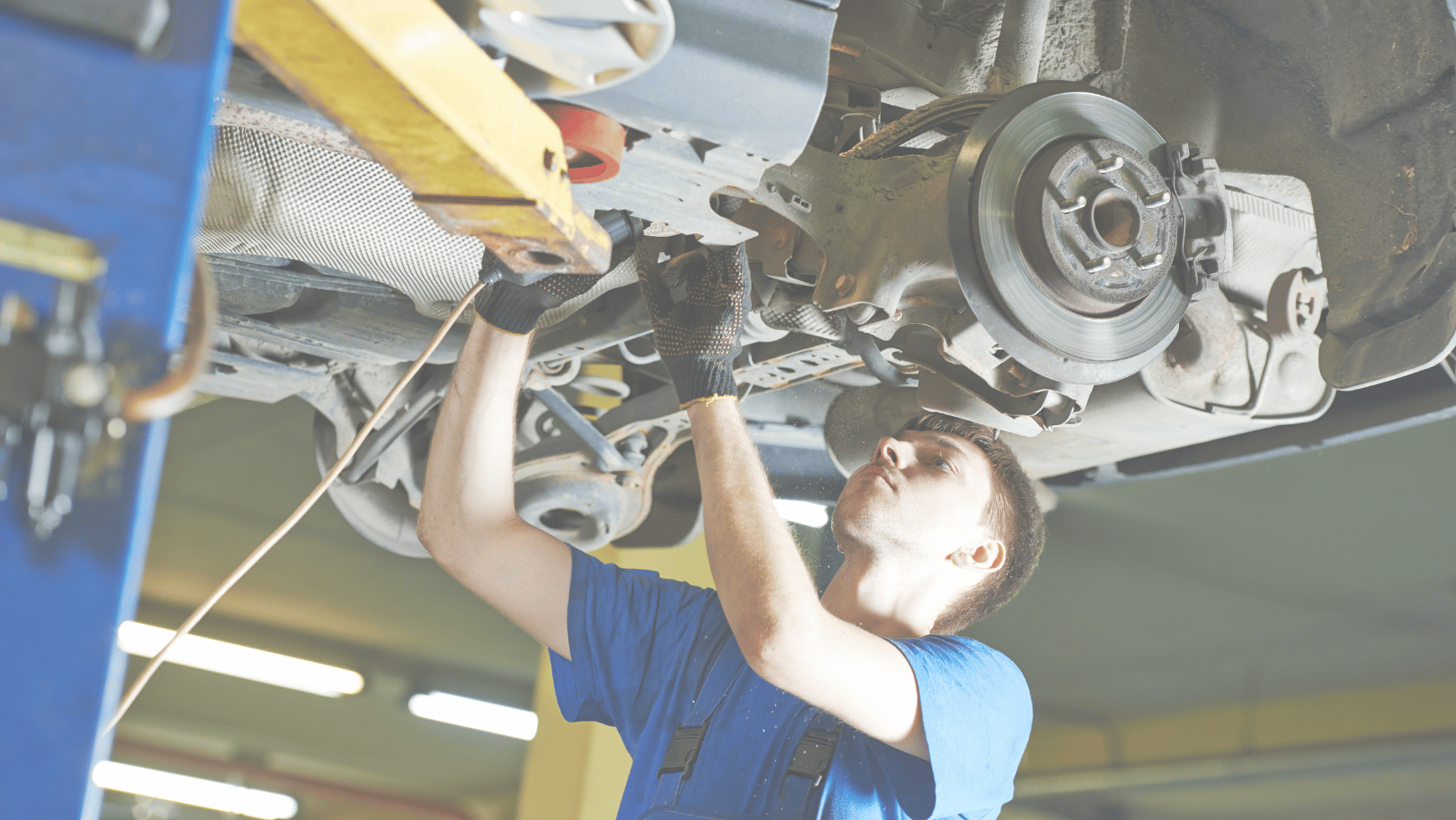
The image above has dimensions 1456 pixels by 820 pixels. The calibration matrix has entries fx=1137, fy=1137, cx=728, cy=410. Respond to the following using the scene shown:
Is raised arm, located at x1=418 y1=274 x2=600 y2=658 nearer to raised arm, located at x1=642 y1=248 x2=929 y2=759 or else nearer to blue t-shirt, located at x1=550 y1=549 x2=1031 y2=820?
blue t-shirt, located at x1=550 y1=549 x2=1031 y2=820

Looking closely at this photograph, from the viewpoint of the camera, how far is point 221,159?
1.55 m

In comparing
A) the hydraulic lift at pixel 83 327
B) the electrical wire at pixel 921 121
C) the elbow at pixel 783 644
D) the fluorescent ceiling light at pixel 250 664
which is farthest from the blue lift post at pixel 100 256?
the fluorescent ceiling light at pixel 250 664

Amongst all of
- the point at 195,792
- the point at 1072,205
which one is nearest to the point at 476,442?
the point at 1072,205

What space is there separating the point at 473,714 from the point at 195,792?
9.45 ft

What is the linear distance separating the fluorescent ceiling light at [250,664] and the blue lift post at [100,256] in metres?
6.60

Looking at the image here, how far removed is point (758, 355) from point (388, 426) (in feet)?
2.59

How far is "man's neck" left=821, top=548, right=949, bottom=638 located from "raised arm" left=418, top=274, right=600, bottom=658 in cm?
45

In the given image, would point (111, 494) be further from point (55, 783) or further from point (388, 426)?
point (388, 426)

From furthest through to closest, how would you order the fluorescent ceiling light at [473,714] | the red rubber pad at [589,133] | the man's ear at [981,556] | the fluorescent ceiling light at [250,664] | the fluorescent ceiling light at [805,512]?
the fluorescent ceiling light at [473,714]
the fluorescent ceiling light at [250,664]
the fluorescent ceiling light at [805,512]
the man's ear at [981,556]
the red rubber pad at [589,133]

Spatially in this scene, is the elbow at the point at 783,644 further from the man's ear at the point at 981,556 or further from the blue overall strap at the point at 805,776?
the man's ear at the point at 981,556

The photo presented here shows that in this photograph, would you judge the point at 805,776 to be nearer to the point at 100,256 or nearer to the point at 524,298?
the point at 524,298

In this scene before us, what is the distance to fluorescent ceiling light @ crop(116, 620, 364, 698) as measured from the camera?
6570mm

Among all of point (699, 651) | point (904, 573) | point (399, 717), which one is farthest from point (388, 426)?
point (399, 717)

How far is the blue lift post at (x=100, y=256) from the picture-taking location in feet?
1.76
